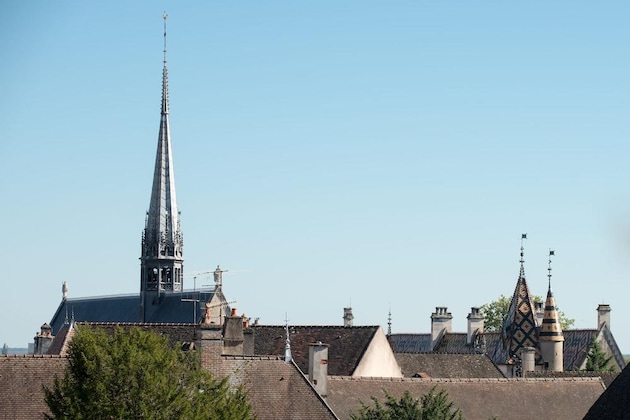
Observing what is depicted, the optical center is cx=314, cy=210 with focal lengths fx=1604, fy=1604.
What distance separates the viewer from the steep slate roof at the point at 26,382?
175ft

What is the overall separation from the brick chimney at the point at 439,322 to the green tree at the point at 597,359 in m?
12.8

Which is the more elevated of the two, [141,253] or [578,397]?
[141,253]

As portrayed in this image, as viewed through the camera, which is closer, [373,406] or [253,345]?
[373,406]

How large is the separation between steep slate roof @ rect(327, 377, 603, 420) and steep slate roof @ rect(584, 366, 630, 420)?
1663cm

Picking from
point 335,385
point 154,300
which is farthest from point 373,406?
point 154,300

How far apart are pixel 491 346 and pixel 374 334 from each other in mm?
Result: 34436

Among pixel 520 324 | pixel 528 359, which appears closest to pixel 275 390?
pixel 528 359

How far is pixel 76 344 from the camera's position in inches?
1860

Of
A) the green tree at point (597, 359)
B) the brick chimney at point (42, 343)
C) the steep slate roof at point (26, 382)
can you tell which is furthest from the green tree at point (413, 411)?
the green tree at point (597, 359)

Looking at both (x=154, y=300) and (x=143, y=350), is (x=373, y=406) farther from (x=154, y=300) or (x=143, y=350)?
(x=154, y=300)

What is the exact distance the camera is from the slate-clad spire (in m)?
98.9

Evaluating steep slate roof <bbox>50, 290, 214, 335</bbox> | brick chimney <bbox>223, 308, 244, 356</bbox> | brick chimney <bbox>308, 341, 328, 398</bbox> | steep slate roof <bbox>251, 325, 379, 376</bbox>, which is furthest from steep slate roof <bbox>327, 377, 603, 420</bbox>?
steep slate roof <bbox>50, 290, 214, 335</bbox>

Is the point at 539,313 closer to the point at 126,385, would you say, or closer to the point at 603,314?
the point at 603,314

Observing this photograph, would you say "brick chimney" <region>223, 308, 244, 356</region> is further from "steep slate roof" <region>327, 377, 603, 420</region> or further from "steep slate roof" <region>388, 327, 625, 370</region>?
"steep slate roof" <region>388, 327, 625, 370</region>
